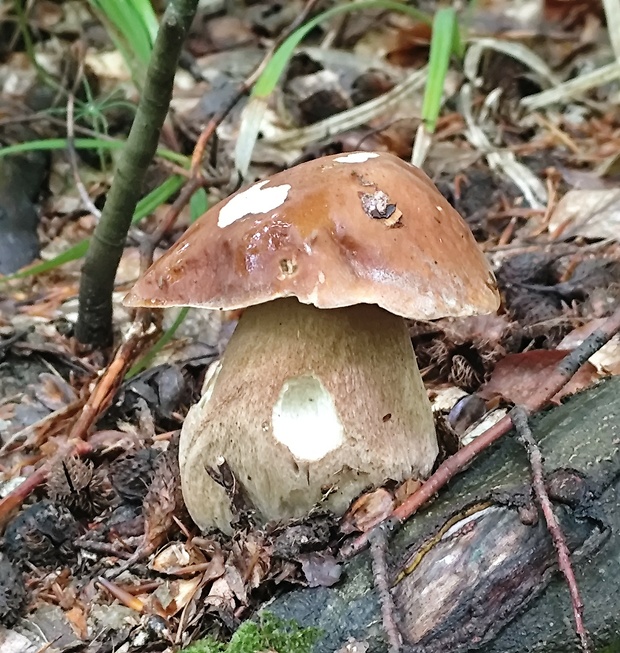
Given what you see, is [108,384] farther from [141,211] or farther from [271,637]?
[271,637]

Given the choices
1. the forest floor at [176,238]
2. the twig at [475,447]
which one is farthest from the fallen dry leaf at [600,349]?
the twig at [475,447]

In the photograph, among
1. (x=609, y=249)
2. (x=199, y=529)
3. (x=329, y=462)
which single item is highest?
(x=329, y=462)

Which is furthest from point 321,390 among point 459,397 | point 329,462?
point 459,397

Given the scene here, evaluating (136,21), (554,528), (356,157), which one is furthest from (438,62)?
(554,528)

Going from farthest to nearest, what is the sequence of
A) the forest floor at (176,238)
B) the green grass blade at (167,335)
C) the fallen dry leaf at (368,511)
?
the green grass blade at (167,335), the forest floor at (176,238), the fallen dry leaf at (368,511)

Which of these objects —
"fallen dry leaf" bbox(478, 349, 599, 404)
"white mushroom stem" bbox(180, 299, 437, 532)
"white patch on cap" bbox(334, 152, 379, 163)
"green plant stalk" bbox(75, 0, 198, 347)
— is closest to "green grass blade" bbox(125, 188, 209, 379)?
"green plant stalk" bbox(75, 0, 198, 347)

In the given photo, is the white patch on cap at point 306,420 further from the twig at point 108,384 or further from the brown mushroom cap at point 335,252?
the twig at point 108,384

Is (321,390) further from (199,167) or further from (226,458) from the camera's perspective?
(199,167)
